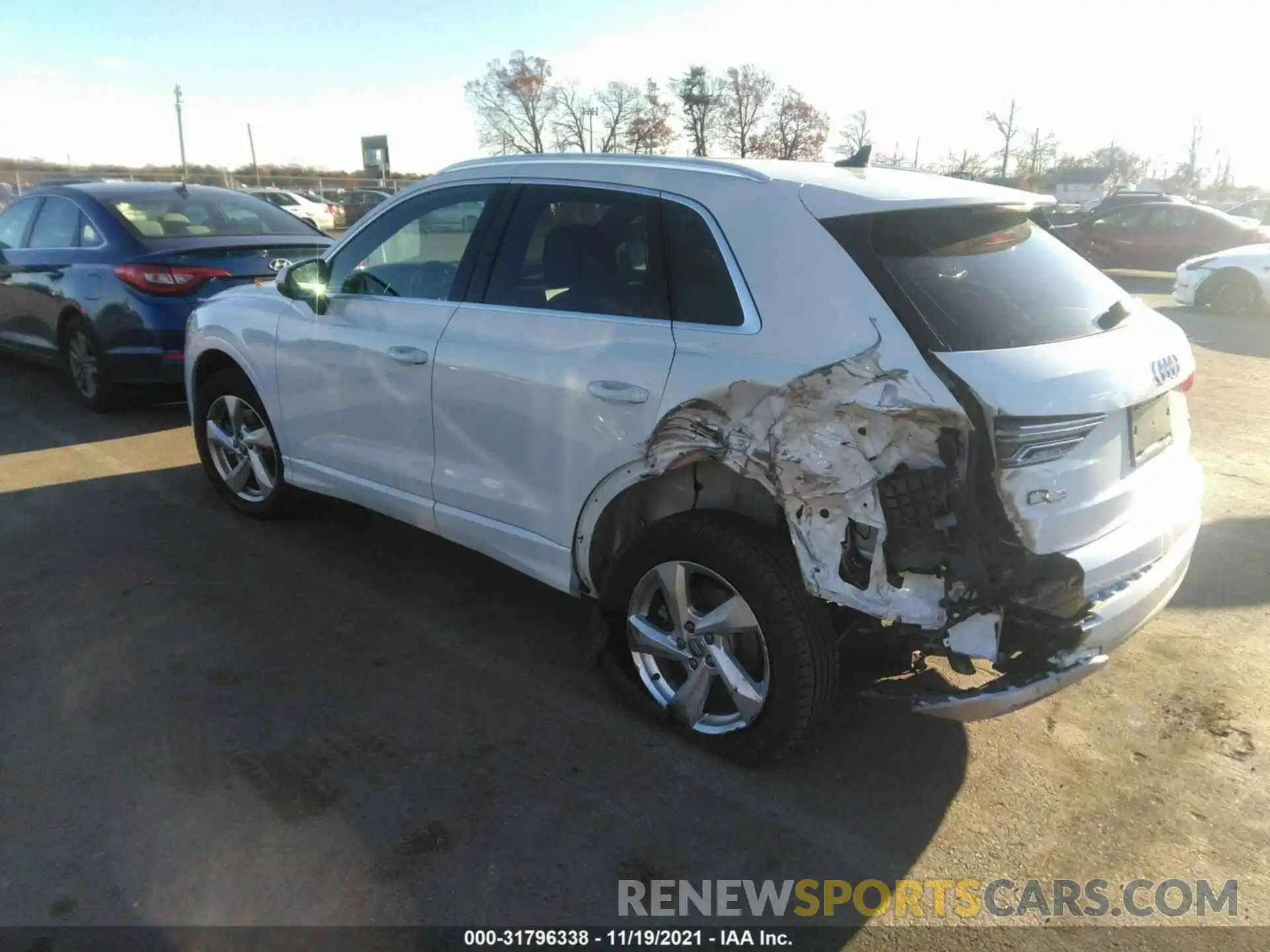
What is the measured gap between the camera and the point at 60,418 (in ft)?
24.4

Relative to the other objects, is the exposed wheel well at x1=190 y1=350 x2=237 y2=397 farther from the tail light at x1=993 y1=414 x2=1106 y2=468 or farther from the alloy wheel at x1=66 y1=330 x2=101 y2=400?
the tail light at x1=993 y1=414 x2=1106 y2=468

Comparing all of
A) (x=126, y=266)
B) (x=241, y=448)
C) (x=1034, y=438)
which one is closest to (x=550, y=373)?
(x=1034, y=438)

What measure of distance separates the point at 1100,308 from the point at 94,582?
4.36m

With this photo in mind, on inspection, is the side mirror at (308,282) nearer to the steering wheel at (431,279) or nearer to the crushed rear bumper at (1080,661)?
the steering wheel at (431,279)

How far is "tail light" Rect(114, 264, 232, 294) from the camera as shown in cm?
677

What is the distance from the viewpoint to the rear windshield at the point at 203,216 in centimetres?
717

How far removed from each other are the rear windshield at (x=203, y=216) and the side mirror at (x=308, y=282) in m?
3.25

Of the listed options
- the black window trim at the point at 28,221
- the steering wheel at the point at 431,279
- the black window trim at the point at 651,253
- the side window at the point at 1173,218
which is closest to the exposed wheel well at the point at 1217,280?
the side window at the point at 1173,218

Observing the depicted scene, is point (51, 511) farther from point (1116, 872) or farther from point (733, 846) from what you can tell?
point (1116, 872)

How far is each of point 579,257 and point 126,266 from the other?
16.0ft

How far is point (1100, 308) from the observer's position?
120 inches

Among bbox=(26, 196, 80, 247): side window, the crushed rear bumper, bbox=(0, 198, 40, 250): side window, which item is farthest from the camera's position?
bbox=(0, 198, 40, 250): side window

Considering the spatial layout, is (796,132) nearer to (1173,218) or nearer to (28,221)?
(1173,218)
